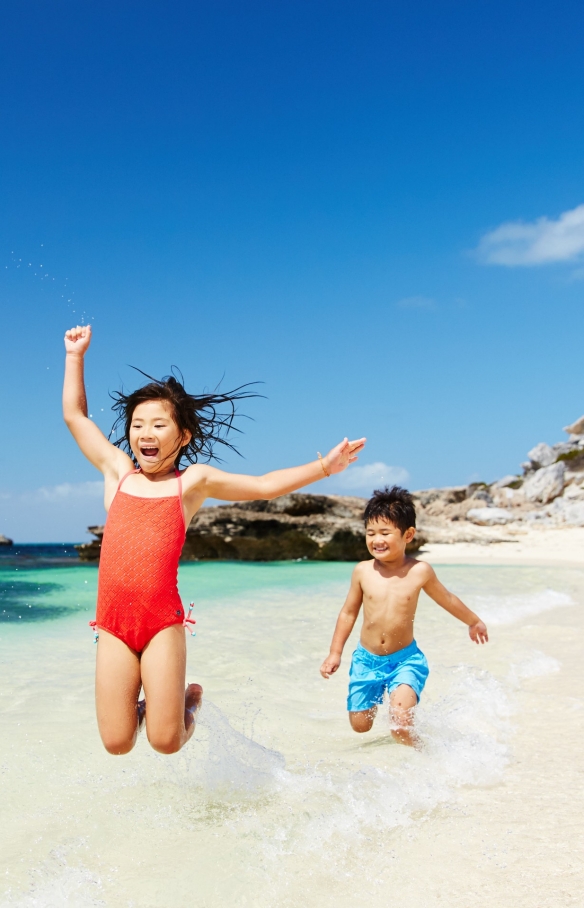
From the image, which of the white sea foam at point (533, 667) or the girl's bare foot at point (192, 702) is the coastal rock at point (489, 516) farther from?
the girl's bare foot at point (192, 702)

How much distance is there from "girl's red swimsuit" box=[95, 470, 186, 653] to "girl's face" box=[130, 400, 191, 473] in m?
0.19

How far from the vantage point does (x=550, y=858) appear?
2594mm

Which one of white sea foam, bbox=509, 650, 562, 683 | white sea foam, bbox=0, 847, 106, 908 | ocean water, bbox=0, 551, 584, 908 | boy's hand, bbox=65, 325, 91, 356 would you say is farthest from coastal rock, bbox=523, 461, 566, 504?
white sea foam, bbox=0, 847, 106, 908

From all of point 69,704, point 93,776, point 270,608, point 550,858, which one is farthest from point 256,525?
point 550,858

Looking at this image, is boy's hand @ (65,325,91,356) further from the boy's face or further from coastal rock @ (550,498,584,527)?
coastal rock @ (550,498,584,527)

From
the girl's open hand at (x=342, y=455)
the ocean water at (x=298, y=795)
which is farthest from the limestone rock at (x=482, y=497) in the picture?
the girl's open hand at (x=342, y=455)

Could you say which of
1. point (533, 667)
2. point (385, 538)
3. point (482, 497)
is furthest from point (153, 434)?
point (482, 497)

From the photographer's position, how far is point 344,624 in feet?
14.2

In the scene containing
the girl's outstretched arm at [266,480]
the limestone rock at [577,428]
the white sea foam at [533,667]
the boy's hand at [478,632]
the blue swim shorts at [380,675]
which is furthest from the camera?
the limestone rock at [577,428]

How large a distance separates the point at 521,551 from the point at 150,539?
1637 centimetres

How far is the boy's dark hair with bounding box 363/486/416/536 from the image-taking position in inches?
165

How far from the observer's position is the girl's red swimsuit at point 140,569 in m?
3.20

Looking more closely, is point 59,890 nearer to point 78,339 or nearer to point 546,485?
point 78,339

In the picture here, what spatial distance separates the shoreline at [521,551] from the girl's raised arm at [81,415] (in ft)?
43.2
